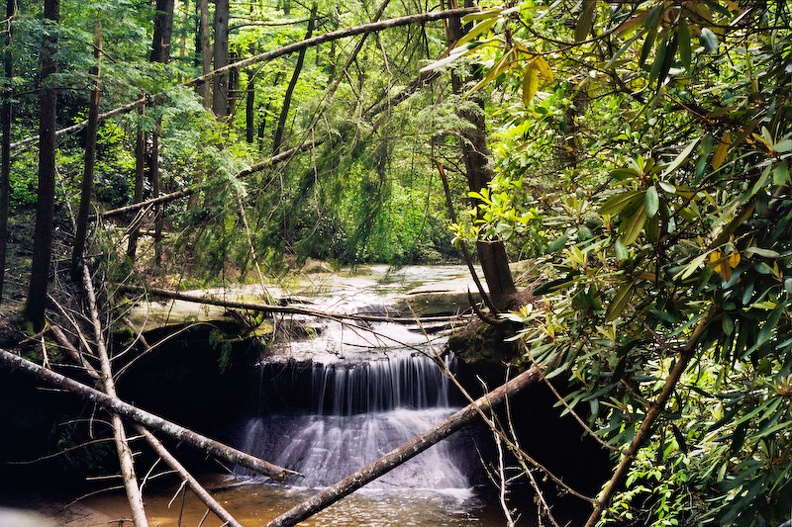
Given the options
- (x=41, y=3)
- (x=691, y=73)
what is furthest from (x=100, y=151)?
(x=691, y=73)

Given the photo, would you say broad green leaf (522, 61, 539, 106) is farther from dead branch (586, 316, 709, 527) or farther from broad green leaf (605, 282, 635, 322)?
dead branch (586, 316, 709, 527)

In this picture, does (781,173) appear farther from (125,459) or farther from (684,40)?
(125,459)

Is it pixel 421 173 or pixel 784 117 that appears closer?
pixel 784 117

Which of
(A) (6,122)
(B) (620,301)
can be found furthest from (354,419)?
(B) (620,301)

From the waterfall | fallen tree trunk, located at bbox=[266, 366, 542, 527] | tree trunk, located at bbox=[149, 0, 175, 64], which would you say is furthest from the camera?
tree trunk, located at bbox=[149, 0, 175, 64]

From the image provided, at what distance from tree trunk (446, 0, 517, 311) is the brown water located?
280cm

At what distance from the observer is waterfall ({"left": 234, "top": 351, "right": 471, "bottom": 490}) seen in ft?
31.7

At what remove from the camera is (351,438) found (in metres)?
10.2

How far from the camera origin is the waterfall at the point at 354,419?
9672 mm

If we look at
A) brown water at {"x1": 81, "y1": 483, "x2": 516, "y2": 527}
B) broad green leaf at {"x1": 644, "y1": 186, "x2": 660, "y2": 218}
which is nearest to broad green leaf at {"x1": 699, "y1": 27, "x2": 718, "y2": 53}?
broad green leaf at {"x1": 644, "y1": 186, "x2": 660, "y2": 218}

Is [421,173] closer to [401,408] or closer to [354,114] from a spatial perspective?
[354,114]

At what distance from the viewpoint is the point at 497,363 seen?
8523 millimetres

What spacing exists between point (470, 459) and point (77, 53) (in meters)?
7.59

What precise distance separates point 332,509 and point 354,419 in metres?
2.40
